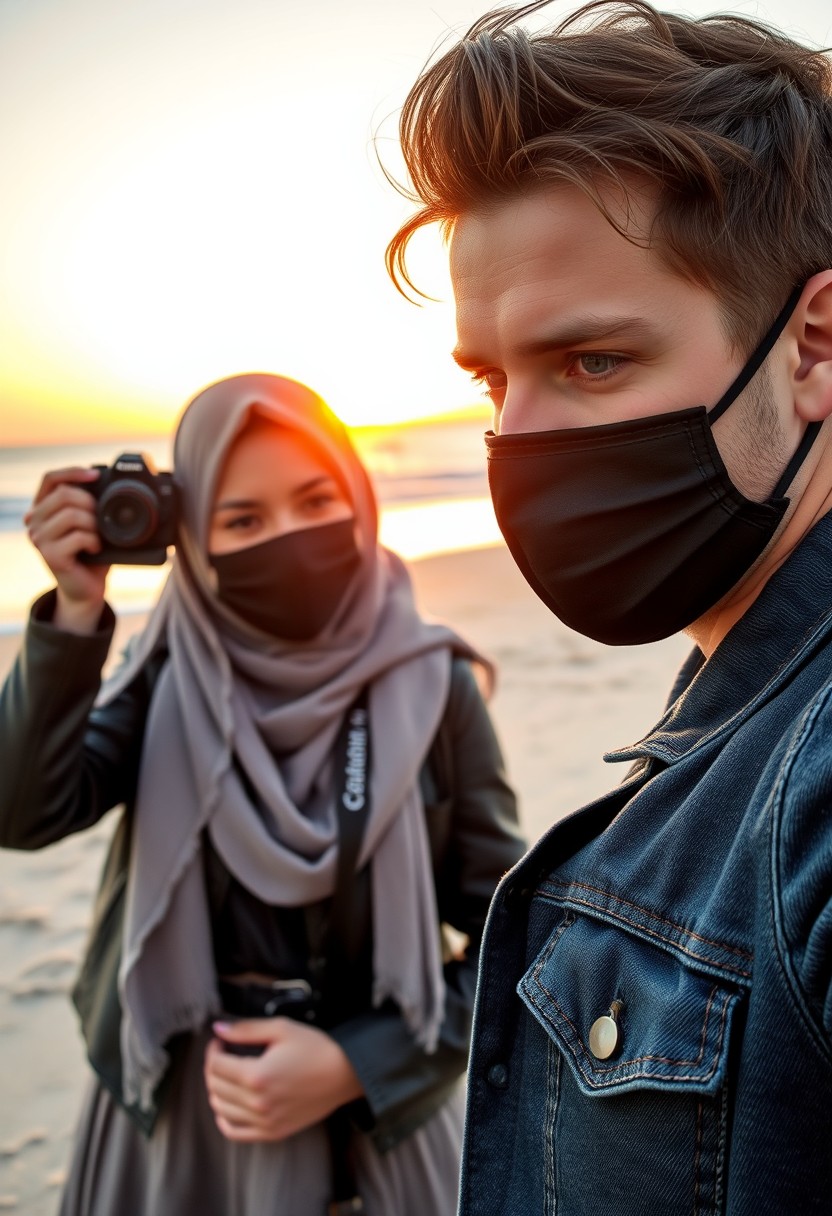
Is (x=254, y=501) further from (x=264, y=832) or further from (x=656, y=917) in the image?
(x=656, y=917)

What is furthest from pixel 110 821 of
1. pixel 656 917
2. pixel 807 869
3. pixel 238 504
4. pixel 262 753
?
pixel 807 869

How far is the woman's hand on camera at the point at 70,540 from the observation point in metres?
1.93

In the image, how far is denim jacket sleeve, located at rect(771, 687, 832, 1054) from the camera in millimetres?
611

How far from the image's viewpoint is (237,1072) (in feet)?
5.64

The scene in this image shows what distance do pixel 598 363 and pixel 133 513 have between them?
1357mm

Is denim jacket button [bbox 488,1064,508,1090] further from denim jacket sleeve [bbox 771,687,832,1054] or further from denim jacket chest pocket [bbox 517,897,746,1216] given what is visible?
denim jacket sleeve [bbox 771,687,832,1054]

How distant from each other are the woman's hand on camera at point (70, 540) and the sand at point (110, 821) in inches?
80.6

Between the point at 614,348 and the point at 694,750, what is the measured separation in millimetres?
426

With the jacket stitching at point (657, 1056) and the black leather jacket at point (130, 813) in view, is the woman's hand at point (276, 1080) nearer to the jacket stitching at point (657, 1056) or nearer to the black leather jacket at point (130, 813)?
the black leather jacket at point (130, 813)

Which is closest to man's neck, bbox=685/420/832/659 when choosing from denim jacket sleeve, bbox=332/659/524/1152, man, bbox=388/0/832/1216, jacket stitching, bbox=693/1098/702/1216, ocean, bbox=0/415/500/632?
man, bbox=388/0/832/1216

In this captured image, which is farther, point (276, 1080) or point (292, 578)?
point (292, 578)

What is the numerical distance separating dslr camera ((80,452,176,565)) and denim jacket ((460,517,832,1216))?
1.33 metres

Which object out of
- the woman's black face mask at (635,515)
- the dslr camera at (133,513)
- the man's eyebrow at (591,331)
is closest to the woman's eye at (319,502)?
the dslr camera at (133,513)

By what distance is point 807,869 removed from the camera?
629 millimetres
